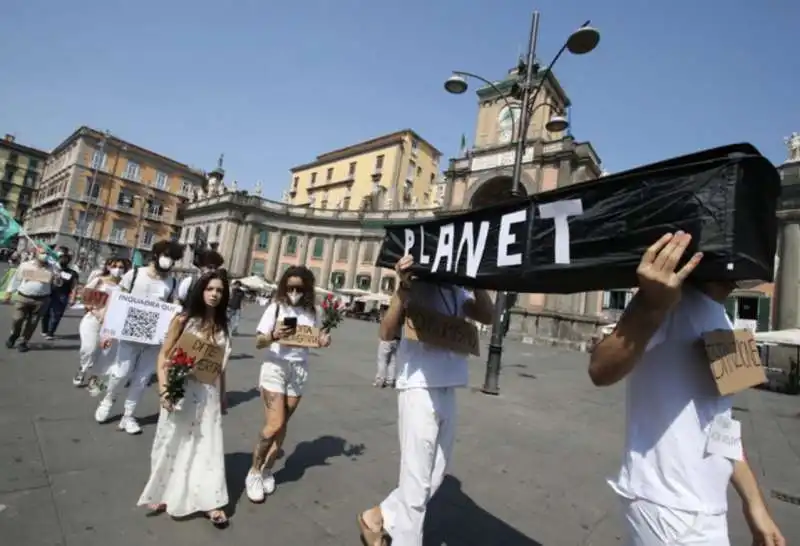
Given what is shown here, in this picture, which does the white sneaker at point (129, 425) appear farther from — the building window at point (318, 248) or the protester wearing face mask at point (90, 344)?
the building window at point (318, 248)

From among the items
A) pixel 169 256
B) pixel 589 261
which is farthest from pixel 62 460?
pixel 589 261

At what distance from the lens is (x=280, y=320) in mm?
3738

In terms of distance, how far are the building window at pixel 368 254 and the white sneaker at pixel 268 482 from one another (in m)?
41.3

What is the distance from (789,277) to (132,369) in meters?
26.2

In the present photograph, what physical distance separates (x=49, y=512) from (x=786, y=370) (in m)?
23.3

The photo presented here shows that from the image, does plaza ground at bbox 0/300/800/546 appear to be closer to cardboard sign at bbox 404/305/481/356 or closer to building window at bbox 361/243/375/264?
cardboard sign at bbox 404/305/481/356

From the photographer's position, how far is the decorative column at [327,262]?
46625 mm

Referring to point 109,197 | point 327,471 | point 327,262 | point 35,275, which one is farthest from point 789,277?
point 109,197

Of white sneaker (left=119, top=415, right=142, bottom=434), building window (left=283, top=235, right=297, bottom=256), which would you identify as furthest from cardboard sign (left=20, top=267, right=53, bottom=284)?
building window (left=283, top=235, right=297, bottom=256)

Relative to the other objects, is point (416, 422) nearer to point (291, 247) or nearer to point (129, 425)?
point (129, 425)

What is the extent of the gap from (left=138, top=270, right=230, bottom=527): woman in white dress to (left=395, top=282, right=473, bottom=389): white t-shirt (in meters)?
1.48

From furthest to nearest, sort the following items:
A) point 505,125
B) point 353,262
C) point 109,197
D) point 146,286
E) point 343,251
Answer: point 109,197, point 343,251, point 353,262, point 505,125, point 146,286

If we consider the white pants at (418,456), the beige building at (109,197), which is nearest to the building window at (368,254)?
the beige building at (109,197)

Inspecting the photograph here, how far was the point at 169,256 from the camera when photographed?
205 inches
